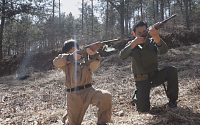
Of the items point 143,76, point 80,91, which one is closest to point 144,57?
point 143,76

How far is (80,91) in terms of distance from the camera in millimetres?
2799

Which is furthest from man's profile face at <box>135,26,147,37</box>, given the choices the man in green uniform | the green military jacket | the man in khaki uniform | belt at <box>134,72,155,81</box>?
the man in khaki uniform

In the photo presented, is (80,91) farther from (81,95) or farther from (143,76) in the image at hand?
(143,76)

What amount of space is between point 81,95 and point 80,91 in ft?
0.24

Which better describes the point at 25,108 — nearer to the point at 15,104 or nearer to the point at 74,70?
the point at 15,104

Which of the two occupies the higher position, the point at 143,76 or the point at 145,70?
the point at 145,70

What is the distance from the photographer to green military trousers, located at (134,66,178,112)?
10.1 ft

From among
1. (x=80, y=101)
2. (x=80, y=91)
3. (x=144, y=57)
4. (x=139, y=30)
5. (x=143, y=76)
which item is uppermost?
(x=139, y=30)

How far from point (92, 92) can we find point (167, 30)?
43.8 ft

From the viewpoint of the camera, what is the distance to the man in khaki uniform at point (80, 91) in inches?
103

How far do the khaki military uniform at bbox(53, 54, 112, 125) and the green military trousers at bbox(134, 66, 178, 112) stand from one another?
921 mm

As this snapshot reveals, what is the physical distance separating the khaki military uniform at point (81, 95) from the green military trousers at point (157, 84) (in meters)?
0.92

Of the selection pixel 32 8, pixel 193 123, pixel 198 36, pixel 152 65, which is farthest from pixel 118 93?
pixel 32 8

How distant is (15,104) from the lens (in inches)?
203
